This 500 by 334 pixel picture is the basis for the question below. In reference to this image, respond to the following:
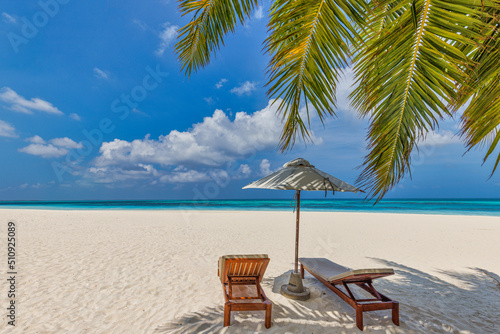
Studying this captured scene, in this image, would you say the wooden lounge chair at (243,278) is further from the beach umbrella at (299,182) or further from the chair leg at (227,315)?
the beach umbrella at (299,182)

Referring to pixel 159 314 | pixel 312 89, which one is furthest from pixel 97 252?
pixel 312 89

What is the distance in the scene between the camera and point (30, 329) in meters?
2.87

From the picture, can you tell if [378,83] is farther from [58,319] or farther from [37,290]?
[37,290]

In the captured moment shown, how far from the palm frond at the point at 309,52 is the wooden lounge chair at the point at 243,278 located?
5.29ft

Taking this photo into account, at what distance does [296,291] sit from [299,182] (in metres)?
1.83

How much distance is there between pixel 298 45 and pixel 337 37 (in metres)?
0.41

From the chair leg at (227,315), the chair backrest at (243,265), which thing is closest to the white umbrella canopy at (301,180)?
the chair backrest at (243,265)

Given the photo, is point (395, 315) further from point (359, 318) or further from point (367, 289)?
point (359, 318)

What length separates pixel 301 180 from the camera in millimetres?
3223

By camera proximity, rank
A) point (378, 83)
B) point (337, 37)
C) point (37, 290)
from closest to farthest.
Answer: point (378, 83), point (337, 37), point (37, 290)

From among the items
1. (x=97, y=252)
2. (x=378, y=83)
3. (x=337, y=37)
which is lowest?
(x=97, y=252)

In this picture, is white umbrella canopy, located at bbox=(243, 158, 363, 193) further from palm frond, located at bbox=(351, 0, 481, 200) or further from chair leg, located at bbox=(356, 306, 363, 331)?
chair leg, located at bbox=(356, 306, 363, 331)

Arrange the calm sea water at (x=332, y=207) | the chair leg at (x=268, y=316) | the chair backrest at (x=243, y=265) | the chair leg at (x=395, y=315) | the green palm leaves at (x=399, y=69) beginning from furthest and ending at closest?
the calm sea water at (x=332, y=207) → the chair backrest at (x=243, y=265) → the chair leg at (x=395, y=315) → the chair leg at (x=268, y=316) → the green palm leaves at (x=399, y=69)

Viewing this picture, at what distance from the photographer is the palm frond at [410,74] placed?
173 centimetres
